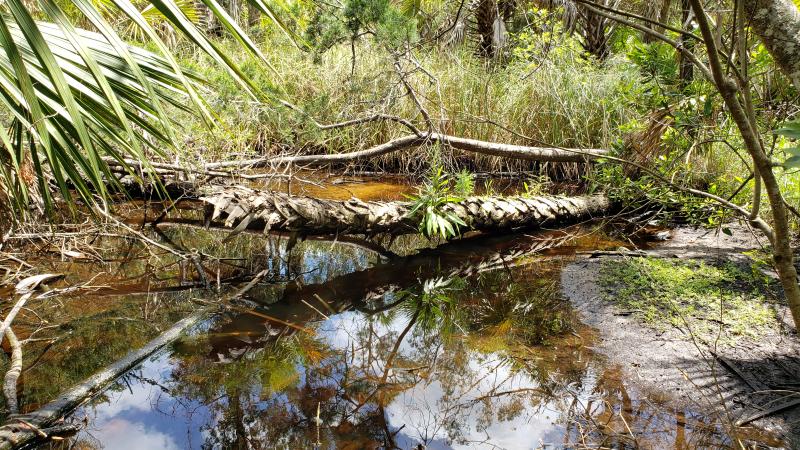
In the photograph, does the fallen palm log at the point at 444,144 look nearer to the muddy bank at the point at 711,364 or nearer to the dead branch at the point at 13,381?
the muddy bank at the point at 711,364

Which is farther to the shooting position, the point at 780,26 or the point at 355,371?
the point at 355,371

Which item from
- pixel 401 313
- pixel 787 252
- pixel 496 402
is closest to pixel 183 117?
pixel 401 313

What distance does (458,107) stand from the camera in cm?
681

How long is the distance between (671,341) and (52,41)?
9.99ft

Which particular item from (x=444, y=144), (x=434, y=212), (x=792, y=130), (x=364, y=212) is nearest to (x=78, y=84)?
(x=364, y=212)

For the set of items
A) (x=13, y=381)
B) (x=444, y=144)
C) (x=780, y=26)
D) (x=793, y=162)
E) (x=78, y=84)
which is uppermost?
(x=780, y=26)

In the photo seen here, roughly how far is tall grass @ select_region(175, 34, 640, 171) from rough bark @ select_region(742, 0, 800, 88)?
13.7 ft

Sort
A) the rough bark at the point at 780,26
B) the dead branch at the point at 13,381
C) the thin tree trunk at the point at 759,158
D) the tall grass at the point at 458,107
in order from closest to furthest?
the thin tree trunk at the point at 759,158 < the rough bark at the point at 780,26 < the dead branch at the point at 13,381 < the tall grass at the point at 458,107

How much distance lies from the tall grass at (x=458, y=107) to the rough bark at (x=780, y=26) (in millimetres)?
4176

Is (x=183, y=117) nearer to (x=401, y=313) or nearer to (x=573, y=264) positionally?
(x=401, y=313)

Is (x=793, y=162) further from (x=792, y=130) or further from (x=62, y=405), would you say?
(x=62, y=405)

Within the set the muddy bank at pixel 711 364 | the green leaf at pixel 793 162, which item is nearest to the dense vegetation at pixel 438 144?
the green leaf at pixel 793 162

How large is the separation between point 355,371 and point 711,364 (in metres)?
1.56

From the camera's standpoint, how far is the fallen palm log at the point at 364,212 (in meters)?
3.08
